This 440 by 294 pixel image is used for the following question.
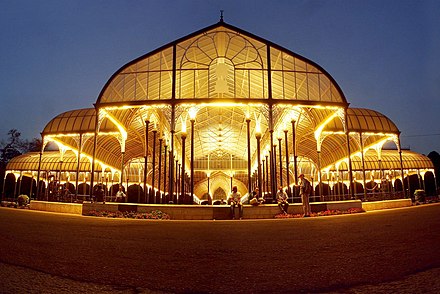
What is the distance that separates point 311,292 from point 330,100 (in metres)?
19.8

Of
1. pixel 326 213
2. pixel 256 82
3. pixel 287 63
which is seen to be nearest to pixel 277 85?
pixel 256 82

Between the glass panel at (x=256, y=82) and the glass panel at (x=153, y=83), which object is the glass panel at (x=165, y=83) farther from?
the glass panel at (x=256, y=82)

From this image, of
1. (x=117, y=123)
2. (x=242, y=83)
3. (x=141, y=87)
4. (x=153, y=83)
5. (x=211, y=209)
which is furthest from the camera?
(x=117, y=123)

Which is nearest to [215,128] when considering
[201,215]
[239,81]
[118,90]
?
[239,81]

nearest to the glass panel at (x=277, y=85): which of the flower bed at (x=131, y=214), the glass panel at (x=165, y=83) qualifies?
the glass panel at (x=165, y=83)

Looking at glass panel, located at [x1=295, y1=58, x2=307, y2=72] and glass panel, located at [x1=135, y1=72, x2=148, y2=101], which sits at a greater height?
glass panel, located at [x1=295, y1=58, x2=307, y2=72]

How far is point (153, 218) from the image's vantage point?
1464 centimetres

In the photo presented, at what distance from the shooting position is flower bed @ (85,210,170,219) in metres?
14.8

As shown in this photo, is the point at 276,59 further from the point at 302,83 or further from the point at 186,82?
the point at 186,82

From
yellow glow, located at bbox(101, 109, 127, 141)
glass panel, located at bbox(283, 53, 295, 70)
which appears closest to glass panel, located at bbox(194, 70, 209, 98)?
glass panel, located at bbox(283, 53, 295, 70)

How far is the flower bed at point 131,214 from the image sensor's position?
14.8 metres

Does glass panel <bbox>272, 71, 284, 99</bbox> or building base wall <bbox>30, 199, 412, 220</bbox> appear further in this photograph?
glass panel <bbox>272, 71, 284, 99</bbox>

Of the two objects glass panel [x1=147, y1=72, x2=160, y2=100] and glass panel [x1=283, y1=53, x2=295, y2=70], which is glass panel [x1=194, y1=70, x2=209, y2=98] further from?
glass panel [x1=283, y1=53, x2=295, y2=70]

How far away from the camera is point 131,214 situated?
49.4 feet
